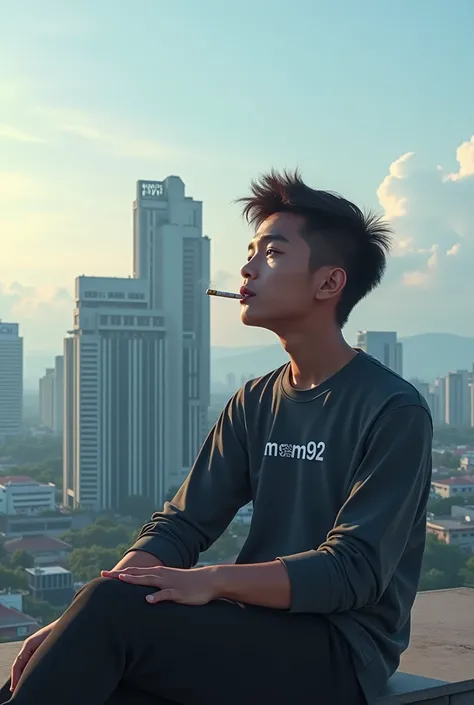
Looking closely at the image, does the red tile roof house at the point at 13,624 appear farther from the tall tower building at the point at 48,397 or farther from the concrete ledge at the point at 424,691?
the tall tower building at the point at 48,397

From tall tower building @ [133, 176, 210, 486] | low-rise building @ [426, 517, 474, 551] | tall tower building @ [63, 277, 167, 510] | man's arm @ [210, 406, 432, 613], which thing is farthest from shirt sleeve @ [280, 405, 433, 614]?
tall tower building @ [133, 176, 210, 486]

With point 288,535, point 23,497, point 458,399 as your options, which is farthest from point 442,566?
point 458,399

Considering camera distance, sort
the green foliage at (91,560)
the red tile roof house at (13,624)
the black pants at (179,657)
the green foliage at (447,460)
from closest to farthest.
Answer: the black pants at (179,657)
the red tile roof house at (13,624)
the green foliage at (91,560)
the green foliage at (447,460)

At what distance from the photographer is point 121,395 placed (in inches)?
1175

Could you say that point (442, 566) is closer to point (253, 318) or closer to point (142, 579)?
point (253, 318)

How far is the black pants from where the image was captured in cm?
84

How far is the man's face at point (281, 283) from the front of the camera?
1093mm

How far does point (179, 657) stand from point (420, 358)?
6862 centimetres

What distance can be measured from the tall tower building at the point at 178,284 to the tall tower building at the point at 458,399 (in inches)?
634

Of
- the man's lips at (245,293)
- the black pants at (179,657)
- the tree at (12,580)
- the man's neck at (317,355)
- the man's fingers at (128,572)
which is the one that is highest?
the man's lips at (245,293)

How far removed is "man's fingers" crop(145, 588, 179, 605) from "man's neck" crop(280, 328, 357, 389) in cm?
29

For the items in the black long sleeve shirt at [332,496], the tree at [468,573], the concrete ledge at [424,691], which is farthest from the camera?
the tree at [468,573]

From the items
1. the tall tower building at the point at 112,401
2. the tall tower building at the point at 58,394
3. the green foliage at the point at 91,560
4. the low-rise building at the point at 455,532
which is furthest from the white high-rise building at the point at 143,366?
the tall tower building at the point at 58,394

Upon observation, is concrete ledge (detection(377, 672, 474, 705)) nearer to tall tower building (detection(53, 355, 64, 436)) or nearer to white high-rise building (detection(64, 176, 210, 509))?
white high-rise building (detection(64, 176, 210, 509))
